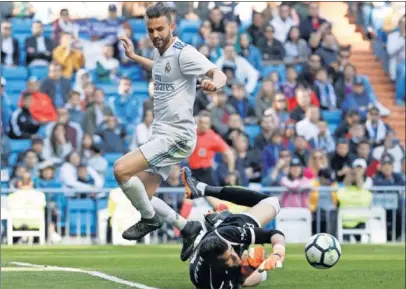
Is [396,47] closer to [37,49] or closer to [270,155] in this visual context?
[270,155]

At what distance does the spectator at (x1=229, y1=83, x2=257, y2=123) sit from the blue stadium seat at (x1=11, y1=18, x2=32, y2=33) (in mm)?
4716

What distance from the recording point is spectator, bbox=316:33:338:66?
1110 inches

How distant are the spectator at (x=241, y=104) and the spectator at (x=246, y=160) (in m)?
1.38

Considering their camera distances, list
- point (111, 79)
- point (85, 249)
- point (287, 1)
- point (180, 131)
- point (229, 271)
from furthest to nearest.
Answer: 1. point (287, 1)
2. point (111, 79)
3. point (85, 249)
4. point (180, 131)
5. point (229, 271)

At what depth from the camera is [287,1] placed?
2888 cm

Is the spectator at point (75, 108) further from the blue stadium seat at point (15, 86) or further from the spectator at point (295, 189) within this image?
the spectator at point (295, 189)

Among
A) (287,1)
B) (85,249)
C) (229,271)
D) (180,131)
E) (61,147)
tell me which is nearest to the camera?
(229,271)

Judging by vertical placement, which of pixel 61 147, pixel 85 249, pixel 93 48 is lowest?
pixel 85 249

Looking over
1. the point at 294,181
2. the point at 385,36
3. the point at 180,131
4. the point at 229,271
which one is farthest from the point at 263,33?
the point at 229,271

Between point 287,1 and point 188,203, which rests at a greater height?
point 287,1

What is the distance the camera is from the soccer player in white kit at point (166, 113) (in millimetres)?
12562

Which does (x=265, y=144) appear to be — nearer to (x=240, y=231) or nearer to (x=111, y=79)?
(x=111, y=79)

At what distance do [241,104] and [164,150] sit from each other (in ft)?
42.7

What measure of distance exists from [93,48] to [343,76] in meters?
5.37
